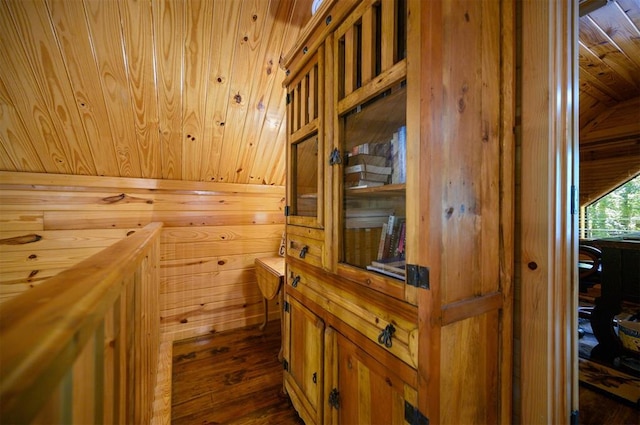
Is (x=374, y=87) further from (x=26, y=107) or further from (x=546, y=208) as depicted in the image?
(x=26, y=107)

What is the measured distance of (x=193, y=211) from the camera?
250 centimetres

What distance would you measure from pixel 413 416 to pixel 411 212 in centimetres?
59

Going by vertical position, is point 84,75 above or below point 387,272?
Result: above

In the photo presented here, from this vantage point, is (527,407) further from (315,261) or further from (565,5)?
(565,5)

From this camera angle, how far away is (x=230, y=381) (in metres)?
1.88

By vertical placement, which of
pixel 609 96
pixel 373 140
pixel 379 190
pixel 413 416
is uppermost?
pixel 609 96

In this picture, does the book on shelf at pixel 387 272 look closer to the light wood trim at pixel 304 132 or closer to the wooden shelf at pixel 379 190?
the wooden shelf at pixel 379 190

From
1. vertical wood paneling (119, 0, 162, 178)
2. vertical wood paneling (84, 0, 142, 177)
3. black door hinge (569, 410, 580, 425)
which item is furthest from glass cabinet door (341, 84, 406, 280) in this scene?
vertical wood paneling (84, 0, 142, 177)

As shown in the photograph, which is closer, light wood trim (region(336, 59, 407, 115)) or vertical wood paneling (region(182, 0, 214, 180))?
light wood trim (region(336, 59, 407, 115))

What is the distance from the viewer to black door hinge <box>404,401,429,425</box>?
2.48ft

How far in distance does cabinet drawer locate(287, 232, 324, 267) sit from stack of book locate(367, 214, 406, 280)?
28cm

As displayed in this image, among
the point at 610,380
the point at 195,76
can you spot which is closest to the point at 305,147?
the point at 195,76

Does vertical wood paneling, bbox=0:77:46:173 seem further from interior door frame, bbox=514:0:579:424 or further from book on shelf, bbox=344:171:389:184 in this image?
interior door frame, bbox=514:0:579:424

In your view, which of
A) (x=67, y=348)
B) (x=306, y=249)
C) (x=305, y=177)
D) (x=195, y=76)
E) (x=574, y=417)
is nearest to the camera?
(x=67, y=348)
